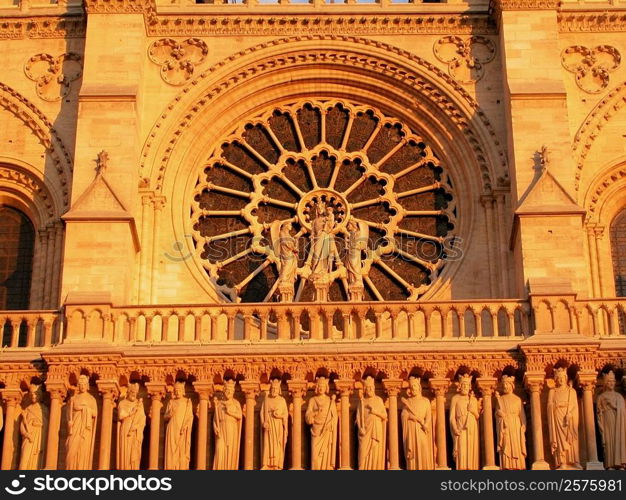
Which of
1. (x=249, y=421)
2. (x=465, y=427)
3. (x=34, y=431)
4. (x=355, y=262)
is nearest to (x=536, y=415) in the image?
(x=465, y=427)

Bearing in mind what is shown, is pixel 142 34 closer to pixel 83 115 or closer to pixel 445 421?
pixel 83 115

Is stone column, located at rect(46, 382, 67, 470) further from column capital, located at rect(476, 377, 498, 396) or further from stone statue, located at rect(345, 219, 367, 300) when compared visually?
column capital, located at rect(476, 377, 498, 396)

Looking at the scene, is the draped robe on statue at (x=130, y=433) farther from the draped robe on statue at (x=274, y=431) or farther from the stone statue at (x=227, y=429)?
the draped robe on statue at (x=274, y=431)

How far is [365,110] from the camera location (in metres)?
25.5

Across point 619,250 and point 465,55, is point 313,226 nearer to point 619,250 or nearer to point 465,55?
A: point 465,55

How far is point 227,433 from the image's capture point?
21.4 m

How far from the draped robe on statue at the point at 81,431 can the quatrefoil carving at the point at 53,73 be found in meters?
5.36

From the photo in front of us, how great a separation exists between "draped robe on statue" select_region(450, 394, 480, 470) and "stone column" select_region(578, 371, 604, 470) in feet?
4.45

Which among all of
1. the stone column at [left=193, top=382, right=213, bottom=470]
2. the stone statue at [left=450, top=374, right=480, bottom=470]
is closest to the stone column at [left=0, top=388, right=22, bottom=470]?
the stone column at [left=193, top=382, right=213, bottom=470]

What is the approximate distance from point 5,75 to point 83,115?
6.27ft

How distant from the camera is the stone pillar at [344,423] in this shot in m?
21.2

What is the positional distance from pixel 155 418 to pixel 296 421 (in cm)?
179

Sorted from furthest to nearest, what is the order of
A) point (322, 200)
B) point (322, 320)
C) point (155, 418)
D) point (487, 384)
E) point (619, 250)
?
point (322, 200) → point (619, 250) → point (322, 320) → point (487, 384) → point (155, 418)
